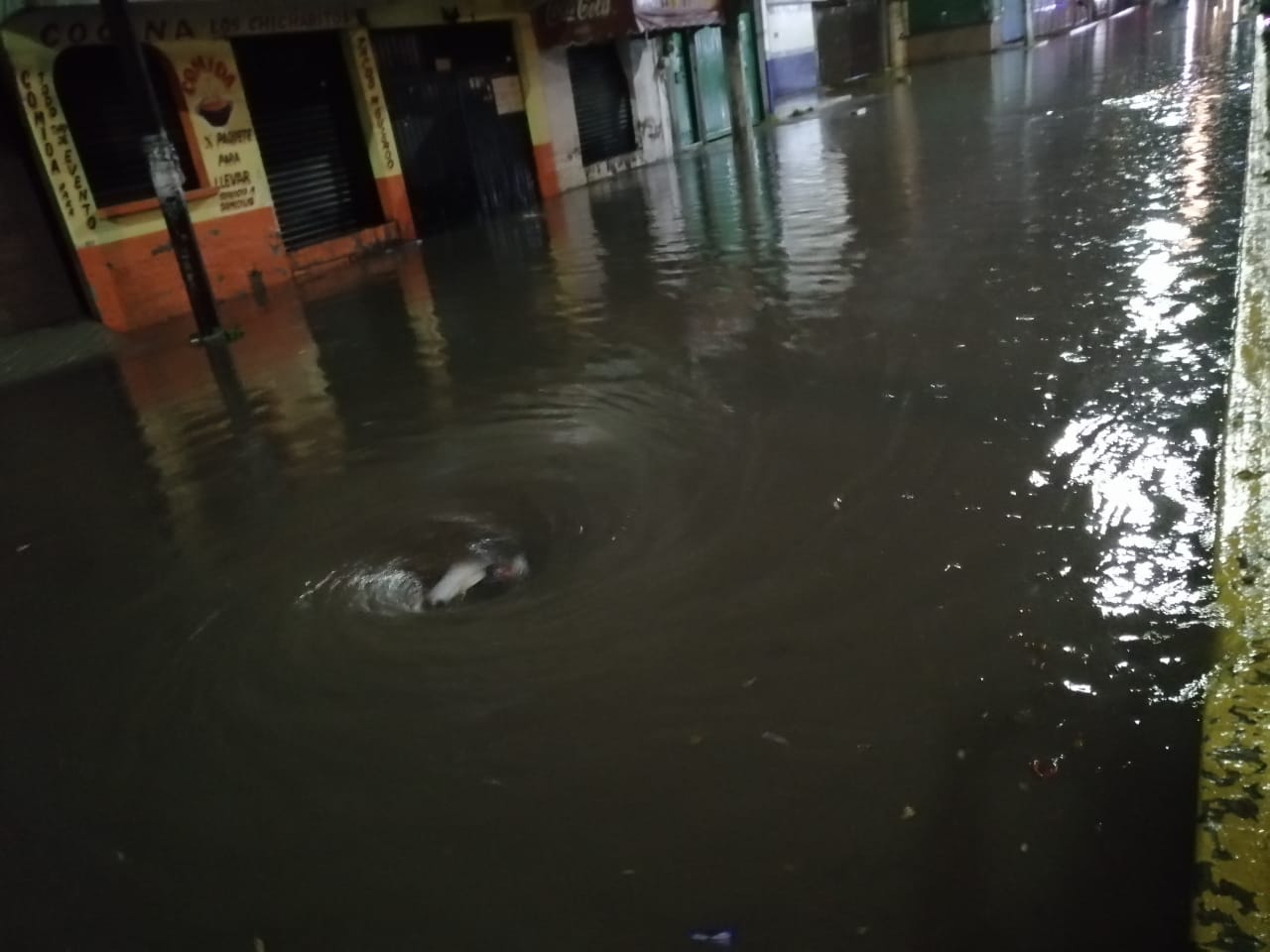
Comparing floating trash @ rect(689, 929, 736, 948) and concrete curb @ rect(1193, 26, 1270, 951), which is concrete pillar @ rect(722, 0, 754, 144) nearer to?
concrete curb @ rect(1193, 26, 1270, 951)

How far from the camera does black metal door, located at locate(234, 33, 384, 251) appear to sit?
10.7 m

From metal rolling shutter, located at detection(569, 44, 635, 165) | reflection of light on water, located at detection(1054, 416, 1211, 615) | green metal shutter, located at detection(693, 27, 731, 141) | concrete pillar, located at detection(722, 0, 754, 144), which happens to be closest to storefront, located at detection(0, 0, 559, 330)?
metal rolling shutter, located at detection(569, 44, 635, 165)

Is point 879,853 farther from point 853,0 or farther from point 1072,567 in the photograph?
point 853,0

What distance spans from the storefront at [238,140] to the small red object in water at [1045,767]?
9302mm

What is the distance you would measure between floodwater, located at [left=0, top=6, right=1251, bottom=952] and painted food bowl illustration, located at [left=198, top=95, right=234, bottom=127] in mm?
4823

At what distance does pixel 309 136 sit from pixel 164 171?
436 centimetres

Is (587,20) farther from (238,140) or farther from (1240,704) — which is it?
(1240,704)

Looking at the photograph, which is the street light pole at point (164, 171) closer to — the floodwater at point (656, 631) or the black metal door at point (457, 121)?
the floodwater at point (656, 631)

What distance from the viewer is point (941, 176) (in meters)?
10.0

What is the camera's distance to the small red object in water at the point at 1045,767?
2176 mm

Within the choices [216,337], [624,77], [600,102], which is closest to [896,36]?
[624,77]

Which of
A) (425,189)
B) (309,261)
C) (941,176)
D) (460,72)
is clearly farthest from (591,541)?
(460,72)

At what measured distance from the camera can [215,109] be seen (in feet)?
32.7

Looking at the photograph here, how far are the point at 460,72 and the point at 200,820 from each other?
13.0m
